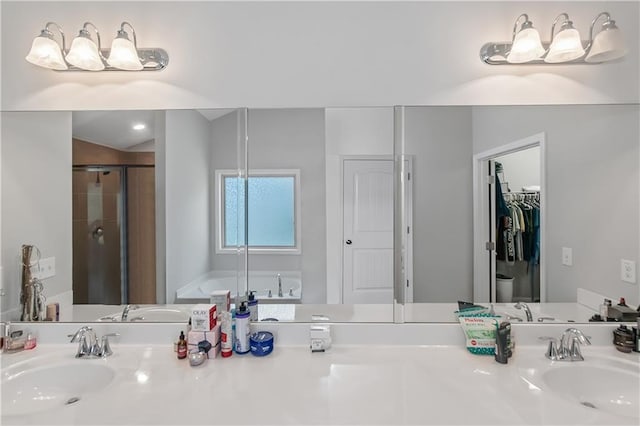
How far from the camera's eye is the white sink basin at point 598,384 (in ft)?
3.71

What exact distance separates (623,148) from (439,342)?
110 cm

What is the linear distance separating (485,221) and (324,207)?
0.69 metres

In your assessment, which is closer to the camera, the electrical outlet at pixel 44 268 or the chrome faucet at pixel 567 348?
the chrome faucet at pixel 567 348

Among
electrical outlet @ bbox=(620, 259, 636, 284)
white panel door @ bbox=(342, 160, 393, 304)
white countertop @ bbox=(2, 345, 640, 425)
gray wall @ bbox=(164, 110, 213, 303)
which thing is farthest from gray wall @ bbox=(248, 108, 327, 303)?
electrical outlet @ bbox=(620, 259, 636, 284)

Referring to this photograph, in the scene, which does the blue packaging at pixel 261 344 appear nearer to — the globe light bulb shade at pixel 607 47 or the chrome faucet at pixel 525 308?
the chrome faucet at pixel 525 308

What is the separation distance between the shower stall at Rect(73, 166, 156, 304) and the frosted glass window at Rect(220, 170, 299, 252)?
34 cm

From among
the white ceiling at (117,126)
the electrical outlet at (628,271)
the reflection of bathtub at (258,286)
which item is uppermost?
the white ceiling at (117,126)

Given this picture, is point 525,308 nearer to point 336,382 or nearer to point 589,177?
point 589,177

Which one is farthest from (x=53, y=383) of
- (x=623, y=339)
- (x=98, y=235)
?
(x=623, y=339)

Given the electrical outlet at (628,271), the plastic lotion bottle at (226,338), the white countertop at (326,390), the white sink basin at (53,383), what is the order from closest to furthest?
the white countertop at (326,390), the white sink basin at (53,383), the plastic lotion bottle at (226,338), the electrical outlet at (628,271)

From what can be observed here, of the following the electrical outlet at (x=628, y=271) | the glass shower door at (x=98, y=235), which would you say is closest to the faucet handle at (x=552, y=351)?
Result: the electrical outlet at (x=628, y=271)

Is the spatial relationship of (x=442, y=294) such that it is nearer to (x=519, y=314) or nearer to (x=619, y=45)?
(x=519, y=314)

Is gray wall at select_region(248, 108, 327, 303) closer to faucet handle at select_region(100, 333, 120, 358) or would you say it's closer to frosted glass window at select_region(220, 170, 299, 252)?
frosted glass window at select_region(220, 170, 299, 252)

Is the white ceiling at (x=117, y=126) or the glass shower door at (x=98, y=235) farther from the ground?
the white ceiling at (x=117, y=126)
